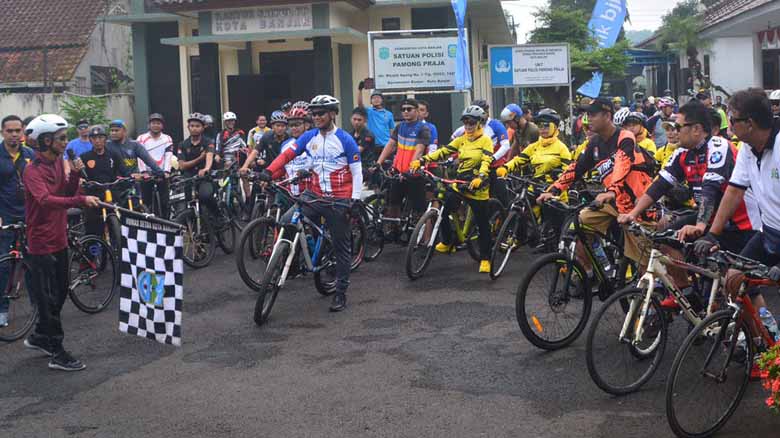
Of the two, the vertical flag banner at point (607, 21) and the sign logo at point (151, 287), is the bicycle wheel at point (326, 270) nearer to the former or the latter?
the sign logo at point (151, 287)

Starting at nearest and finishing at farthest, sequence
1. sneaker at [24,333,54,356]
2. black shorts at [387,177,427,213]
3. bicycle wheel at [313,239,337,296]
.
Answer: sneaker at [24,333,54,356] < bicycle wheel at [313,239,337,296] < black shorts at [387,177,427,213]

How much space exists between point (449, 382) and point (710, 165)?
2377 mm

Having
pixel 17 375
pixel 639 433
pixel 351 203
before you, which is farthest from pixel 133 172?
pixel 639 433

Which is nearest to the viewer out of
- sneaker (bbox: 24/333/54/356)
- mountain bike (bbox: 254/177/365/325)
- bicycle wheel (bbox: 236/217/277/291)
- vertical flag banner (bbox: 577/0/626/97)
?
sneaker (bbox: 24/333/54/356)

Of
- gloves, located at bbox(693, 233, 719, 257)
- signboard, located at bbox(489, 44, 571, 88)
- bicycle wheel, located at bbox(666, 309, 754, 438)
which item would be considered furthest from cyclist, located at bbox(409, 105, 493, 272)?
signboard, located at bbox(489, 44, 571, 88)

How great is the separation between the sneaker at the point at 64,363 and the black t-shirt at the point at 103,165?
15.6 feet

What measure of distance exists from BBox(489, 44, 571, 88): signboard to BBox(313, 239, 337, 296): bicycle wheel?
1080 cm

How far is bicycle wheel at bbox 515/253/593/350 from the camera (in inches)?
290

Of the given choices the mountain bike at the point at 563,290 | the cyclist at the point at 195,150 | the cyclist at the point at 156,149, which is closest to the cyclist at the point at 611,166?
the mountain bike at the point at 563,290

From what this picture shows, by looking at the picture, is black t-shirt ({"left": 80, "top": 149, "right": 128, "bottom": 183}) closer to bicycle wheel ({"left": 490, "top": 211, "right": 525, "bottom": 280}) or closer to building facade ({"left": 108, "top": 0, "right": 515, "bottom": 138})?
bicycle wheel ({"left": 490, "top": 211, "right": 525, "bottom": 280})

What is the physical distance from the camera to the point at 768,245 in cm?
593

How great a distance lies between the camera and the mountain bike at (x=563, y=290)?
7375mm

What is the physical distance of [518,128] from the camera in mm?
14117

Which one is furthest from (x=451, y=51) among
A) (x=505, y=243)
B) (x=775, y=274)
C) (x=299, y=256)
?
(x=775, y=274)
